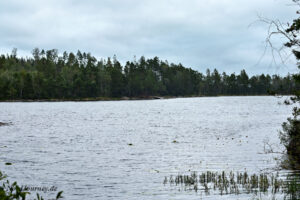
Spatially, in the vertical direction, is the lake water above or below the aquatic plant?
below

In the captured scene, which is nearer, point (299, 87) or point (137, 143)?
point (299, 87)

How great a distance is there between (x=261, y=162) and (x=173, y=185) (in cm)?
972

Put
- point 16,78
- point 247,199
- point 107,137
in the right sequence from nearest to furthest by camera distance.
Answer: point 247,199, point 107,137, point 16,78

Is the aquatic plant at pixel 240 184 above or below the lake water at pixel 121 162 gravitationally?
above

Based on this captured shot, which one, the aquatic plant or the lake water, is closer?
the aquatic plant

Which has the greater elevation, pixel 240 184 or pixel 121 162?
pixel 240 184

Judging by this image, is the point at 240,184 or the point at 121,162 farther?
the point at 121,162

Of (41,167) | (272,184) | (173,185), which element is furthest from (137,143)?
(272,184)

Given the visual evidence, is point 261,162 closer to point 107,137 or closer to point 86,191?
point 86,191

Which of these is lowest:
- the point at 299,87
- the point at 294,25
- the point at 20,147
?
the point at 20,147

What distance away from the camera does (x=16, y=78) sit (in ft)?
566

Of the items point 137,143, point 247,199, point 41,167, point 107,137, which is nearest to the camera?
point 247,199

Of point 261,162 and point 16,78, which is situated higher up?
point 16,78

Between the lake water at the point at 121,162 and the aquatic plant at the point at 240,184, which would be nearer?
the aquatic plant at the point at 240,184
